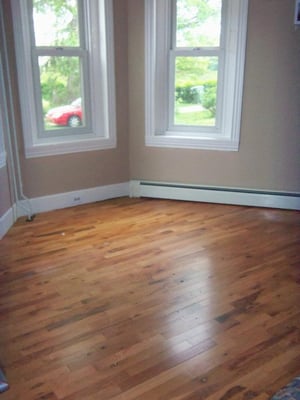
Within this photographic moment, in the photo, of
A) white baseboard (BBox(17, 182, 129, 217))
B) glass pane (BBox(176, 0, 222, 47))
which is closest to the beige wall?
white baseboard (BBox(17, 182, 129, 217))

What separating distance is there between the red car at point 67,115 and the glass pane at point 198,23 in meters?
1.17

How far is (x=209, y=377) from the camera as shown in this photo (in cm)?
174

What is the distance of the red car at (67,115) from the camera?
3666 mm

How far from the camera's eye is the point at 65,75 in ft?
11.9

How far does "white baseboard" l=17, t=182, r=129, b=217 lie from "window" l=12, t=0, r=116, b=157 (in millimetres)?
419

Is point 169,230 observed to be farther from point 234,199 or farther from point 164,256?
point 234,199

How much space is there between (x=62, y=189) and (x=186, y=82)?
1.58m

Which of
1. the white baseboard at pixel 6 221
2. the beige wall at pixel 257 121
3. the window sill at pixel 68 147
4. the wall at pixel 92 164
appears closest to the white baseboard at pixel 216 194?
the beige wall at pixel 257 121

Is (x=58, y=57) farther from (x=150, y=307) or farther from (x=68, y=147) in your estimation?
(x=150, y=307)

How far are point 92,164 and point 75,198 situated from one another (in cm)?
37

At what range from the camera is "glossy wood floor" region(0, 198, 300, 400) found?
1726 millimetres

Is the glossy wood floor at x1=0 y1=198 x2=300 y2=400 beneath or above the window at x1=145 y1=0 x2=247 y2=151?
beneath

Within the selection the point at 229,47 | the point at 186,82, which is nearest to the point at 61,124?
the point at 186,82

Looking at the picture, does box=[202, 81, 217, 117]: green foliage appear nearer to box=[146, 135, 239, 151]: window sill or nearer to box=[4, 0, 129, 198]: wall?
box=[146, 135, 239, 151]: window sill
